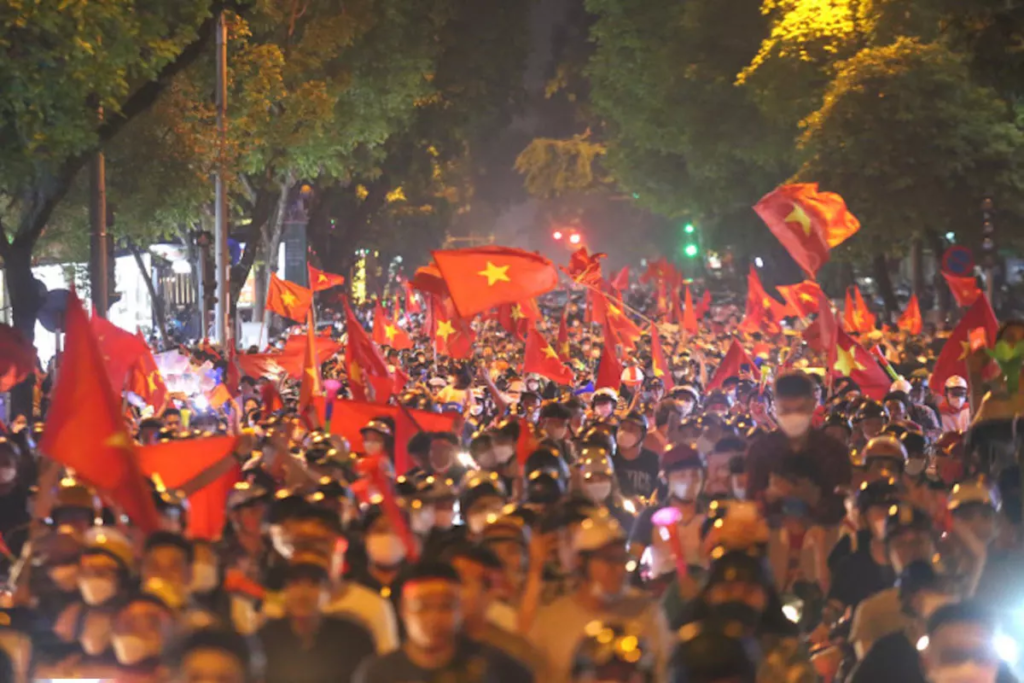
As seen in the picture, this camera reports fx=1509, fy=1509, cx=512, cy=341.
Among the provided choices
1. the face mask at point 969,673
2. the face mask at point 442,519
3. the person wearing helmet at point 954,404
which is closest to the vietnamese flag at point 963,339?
the person wearing helmet at point 954,404

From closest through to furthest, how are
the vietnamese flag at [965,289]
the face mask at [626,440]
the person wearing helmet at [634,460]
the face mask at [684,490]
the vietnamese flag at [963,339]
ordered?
the face mask at [684,490]
the person wearing helmet at [634,460]
the face mask at [626,440]
the vietnamese flag at [963,339]
the vietnamese flag at [965,289]

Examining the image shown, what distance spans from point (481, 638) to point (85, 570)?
62.9 inches

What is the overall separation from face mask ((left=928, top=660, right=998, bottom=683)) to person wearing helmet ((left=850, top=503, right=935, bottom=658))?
688mm

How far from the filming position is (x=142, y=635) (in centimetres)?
498

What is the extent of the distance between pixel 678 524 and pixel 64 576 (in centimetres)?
270

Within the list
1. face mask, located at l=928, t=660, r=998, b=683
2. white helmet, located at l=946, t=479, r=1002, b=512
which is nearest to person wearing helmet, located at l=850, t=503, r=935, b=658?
white helmet, located at l=946, t=479, r=1002, b=512

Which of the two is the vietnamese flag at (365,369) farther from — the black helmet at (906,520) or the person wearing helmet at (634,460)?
the black helmet at (906,520)

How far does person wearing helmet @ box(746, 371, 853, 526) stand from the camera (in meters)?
6.95

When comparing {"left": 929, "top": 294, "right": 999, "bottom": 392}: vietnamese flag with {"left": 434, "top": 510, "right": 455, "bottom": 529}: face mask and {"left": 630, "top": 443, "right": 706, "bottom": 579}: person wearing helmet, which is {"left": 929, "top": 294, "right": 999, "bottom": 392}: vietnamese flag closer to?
{"left": 630, "top": 443, "right": 706, "bottom": 579}: person wearing helmet

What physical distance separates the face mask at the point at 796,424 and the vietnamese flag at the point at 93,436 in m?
2.95

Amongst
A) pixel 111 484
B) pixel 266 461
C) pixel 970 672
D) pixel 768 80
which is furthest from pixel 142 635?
pixel 768 80

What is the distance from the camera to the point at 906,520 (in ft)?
20.2

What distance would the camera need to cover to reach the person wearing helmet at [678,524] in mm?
6742

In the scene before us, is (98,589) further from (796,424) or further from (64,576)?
(796,424)
